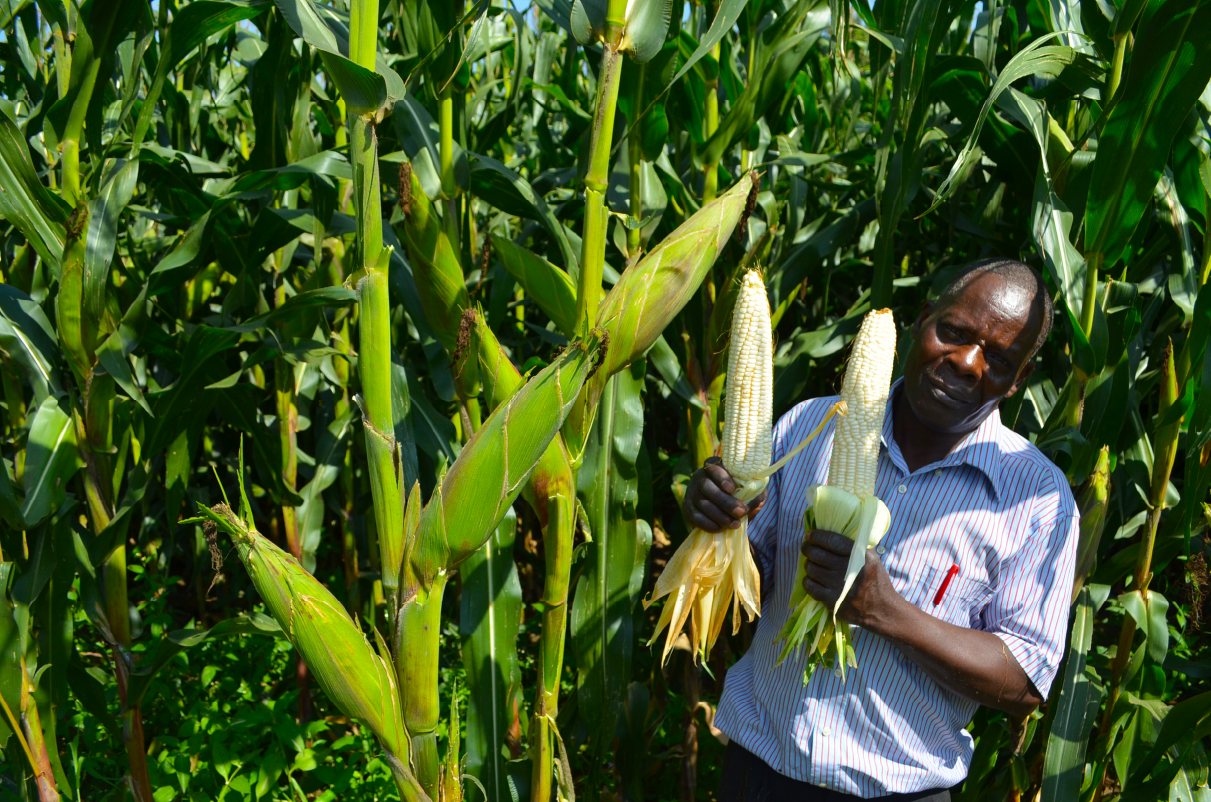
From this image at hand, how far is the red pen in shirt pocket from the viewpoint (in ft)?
5.86

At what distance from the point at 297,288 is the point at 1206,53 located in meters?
2.70

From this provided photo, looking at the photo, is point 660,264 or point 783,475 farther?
point 783,475

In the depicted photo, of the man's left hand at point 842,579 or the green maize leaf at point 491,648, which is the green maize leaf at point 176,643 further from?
the man's left hand at point 842,579

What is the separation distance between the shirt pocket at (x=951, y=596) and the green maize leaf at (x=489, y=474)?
1095 millimetres

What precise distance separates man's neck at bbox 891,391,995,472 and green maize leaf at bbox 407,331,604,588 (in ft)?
3.47

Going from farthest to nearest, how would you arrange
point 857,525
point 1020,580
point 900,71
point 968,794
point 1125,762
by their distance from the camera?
point 968,794 < point 1125,762 < point 1020,580 < point 900,71 < point 857,525

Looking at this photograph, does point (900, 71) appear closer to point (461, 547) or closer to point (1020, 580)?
point (1020, 580)

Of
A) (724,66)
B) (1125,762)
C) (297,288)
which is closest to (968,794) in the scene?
(1125,762)

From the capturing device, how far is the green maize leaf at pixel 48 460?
1910mm

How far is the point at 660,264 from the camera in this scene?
3.96 feet

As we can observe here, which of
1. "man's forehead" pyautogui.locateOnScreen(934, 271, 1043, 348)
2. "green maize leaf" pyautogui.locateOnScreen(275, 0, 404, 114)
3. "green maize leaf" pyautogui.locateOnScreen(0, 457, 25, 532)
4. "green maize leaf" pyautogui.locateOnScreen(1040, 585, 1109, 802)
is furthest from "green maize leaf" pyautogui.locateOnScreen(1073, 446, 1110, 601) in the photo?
"green maize leaf" pyautogui.locateOnScreen(0, 457, 25, 532)

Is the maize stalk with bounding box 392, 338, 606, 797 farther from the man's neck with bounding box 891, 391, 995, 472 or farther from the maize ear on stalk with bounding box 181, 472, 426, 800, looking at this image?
the man's neck with bounding box 891, 391, 995, 472

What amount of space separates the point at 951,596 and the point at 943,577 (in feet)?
0.14

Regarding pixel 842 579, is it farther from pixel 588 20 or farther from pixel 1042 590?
pixel 588 20
